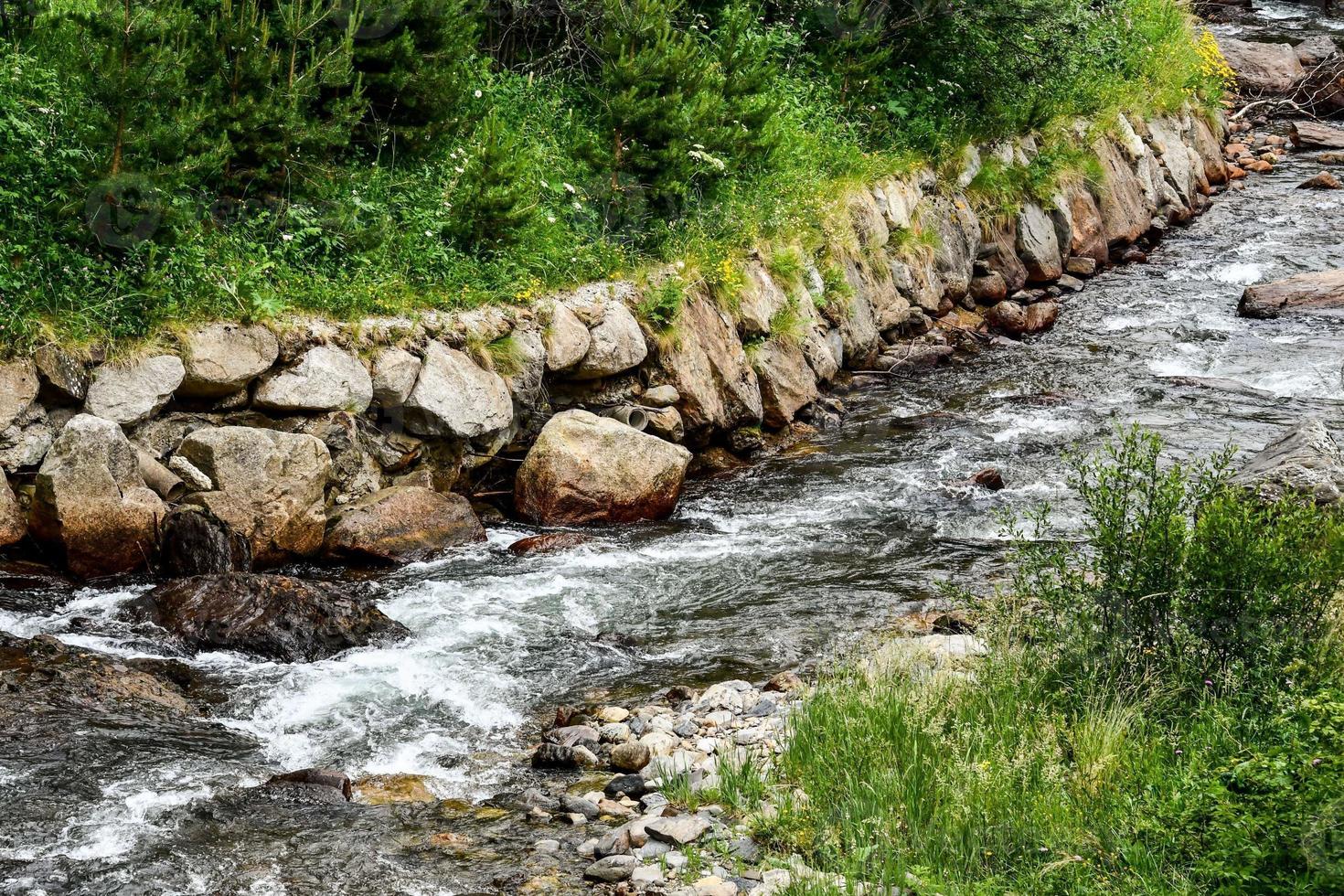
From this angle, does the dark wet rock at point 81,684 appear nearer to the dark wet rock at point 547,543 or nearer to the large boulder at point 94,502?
the large boulder at point 94,502

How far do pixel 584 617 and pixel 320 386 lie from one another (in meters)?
2.95

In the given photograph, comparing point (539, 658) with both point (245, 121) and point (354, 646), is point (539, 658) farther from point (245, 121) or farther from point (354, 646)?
point (245, 121)

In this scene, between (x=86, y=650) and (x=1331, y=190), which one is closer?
(x=86, y=650)

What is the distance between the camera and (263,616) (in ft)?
26.0

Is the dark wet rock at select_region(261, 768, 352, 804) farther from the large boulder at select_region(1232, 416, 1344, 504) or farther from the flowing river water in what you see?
the large boulder at select_region(1232, 416, 1344, 504)

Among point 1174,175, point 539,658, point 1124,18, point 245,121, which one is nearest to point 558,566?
point 539,658

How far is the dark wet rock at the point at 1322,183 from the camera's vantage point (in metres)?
22.2

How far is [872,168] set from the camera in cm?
1650

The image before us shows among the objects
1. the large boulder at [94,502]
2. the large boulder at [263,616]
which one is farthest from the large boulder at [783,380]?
the large boulder at [94,502]

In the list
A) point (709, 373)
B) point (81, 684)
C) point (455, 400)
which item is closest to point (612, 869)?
point (81, 684)

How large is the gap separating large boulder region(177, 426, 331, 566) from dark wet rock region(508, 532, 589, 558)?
5.13 feet

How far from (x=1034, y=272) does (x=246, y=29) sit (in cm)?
1255

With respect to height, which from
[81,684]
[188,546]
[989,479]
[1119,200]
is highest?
[1119,200]

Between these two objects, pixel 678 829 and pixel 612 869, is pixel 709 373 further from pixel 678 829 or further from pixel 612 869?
pixel 612 869
